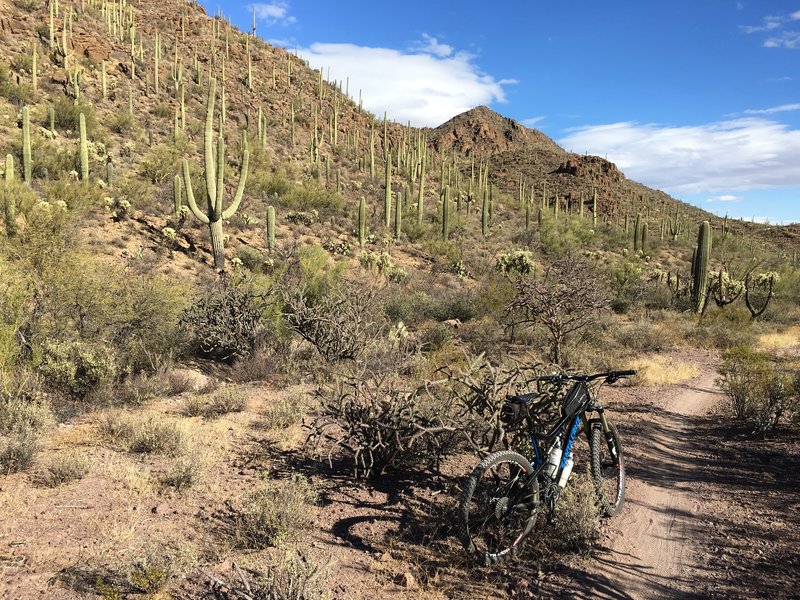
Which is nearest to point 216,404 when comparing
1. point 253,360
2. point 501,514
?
point 253,360

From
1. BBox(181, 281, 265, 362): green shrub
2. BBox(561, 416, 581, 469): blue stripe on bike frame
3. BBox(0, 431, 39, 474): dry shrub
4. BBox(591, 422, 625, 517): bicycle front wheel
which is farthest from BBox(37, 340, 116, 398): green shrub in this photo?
BBox(591, 422, 625, 517): bicycle front wheel

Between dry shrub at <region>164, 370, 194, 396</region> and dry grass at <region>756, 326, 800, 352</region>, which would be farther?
dry grass at <region>756, 326, 800, 352</region>

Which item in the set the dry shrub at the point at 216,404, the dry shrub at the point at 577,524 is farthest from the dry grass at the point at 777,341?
the dry shrub at the point at 216,404

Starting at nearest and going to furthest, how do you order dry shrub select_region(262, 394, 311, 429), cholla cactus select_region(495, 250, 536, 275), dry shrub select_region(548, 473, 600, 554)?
dry shrub select_region(548, 473, 600, 554), dry shrub select_region(262, 394, 311, 429), cholla cactus select_region(495, 250, 536, 275)

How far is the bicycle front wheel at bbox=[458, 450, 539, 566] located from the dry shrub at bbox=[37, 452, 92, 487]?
376cm

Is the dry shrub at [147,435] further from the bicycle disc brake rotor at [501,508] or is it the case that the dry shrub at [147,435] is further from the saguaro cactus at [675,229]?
the saguaro cactus at [675,229]

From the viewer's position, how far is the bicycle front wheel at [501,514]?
3.64 m

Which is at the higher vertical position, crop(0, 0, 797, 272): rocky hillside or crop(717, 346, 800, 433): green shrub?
crop(0, 0, 797, 272): rocky hillside

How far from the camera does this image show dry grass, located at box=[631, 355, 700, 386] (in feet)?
32.8

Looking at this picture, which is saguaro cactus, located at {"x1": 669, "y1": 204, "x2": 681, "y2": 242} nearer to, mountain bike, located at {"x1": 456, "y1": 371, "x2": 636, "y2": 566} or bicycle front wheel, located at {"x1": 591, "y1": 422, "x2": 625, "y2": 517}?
bicycle front wheel, located at {"x1": 591, "y1": 422, "x2": 625, "y2": 517}

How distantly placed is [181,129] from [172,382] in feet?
88.8

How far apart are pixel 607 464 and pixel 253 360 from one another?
6427mm

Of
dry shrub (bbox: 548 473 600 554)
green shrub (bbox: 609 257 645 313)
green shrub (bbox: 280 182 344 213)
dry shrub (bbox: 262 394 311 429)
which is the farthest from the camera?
green shrub (bbox: 280 182 344 213)

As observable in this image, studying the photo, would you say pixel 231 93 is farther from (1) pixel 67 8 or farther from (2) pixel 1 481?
(2) pixel 1 481
